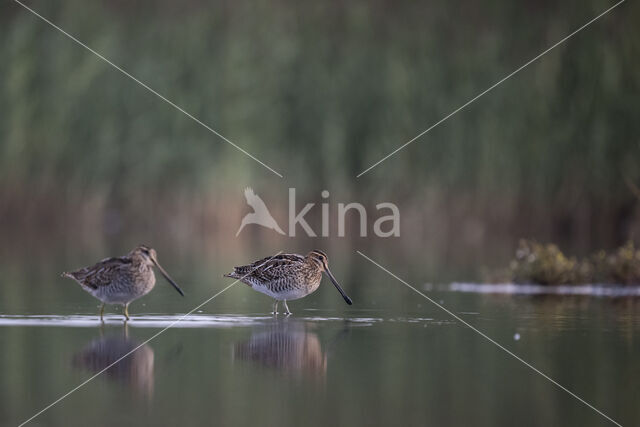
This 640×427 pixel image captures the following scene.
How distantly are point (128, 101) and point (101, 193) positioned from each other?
254 centimetres

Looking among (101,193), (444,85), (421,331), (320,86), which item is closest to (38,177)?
(101,193)

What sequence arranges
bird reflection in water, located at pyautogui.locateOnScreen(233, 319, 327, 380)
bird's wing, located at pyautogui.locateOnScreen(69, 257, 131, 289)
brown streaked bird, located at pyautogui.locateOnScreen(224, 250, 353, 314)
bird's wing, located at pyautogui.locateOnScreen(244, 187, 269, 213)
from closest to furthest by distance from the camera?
bird reflection in water, located at pyautogui.locateOnScreen(233, 319, 327, 380) < bird's wing, located at pyautogui.locateOnScreen(69, 257, 131, 289) < brown streaked bird, located at pyautogui.locateOnScreen(224, 250, 353, 314) < bird's wing, located at pyautogui.locateOnScreen(244, 187, 269, 213)

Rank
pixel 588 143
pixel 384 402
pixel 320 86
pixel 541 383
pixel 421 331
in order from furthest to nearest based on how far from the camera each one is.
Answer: pixel 320 86 < pixel 588 143 < pixel 421 331 < pixel 541 383 < pixel 384 402

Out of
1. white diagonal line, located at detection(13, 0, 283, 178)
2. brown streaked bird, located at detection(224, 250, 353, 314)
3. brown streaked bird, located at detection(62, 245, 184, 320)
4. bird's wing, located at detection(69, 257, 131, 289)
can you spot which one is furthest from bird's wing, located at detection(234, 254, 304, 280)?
white diagonal line, located at detection(13, 0, 283, 178)

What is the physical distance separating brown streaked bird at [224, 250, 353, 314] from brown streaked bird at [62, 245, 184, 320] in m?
1.58

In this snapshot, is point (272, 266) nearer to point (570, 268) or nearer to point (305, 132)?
point (570, 268)

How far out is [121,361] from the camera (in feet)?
33.6

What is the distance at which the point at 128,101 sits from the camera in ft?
103

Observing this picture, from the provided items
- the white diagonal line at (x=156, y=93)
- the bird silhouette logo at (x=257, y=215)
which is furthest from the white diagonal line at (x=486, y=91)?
the white diagonal line at (x=156, y=93)

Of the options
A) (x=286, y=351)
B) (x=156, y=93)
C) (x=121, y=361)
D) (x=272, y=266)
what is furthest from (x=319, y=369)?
(x=156, y=93)

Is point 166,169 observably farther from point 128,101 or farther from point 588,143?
point 588,143

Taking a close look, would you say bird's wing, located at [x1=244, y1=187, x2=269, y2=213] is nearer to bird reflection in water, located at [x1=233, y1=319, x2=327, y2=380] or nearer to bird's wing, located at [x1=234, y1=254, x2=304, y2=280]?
bird's wing, located at [x1=234, y1=254, x2=304, y2=280]

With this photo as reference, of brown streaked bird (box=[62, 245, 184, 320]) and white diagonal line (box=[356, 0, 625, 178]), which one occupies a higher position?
white diagonal line (box=[356, 0, 625, 178])

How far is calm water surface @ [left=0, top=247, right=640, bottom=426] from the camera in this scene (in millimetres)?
8250
